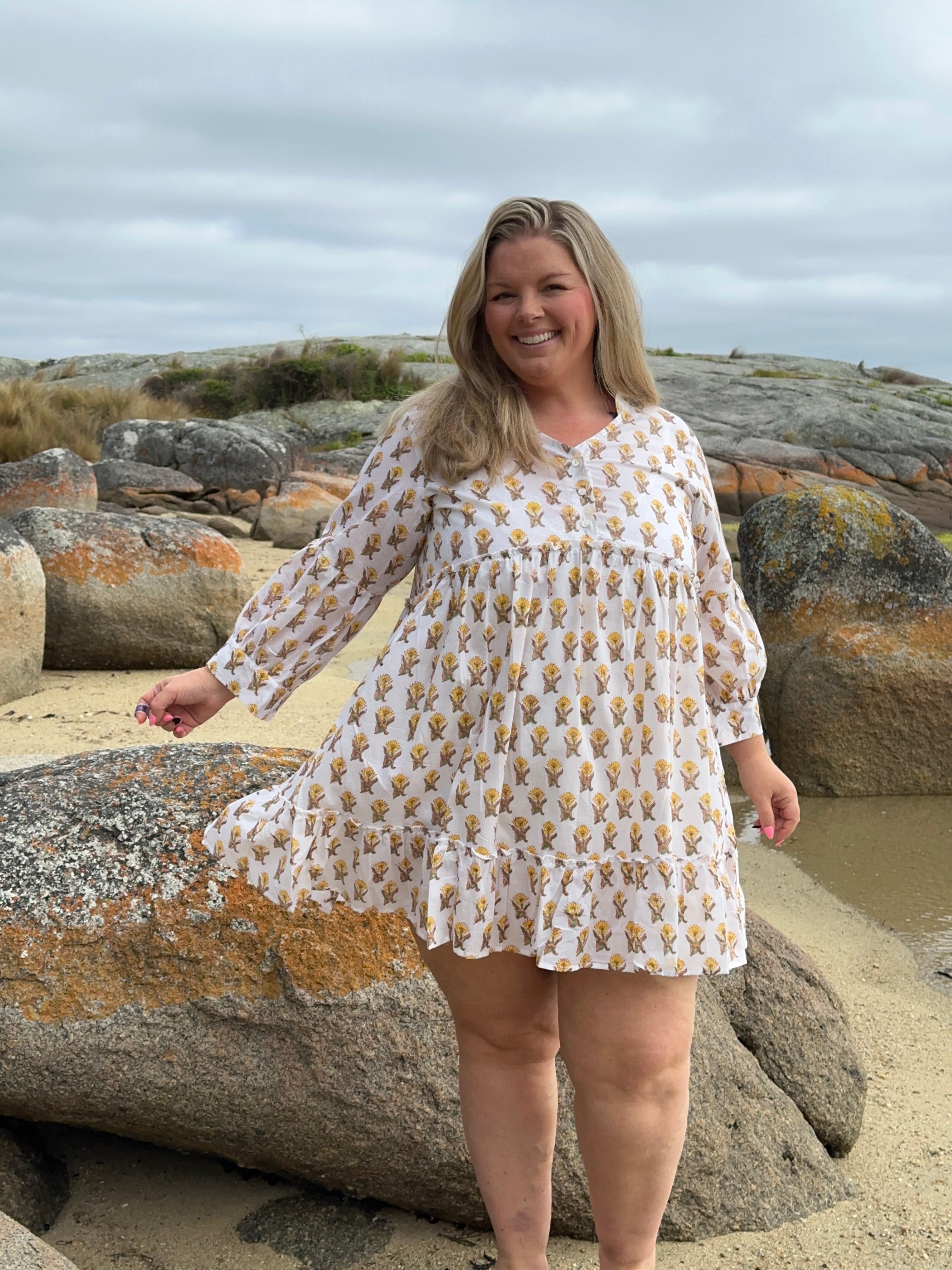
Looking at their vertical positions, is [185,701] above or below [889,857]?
above

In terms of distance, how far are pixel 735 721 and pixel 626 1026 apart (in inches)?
26.3

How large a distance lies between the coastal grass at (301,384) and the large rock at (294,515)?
1122cm

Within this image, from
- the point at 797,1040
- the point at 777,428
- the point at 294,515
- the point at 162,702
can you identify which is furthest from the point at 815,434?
the point at 162,702

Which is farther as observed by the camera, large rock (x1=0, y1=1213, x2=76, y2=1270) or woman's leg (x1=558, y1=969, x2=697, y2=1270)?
woman's leg (x1=558, y1=969, x2=697, y2=1270)

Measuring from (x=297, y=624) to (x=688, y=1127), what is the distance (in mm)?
1411

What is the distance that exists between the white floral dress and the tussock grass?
14.5 metres

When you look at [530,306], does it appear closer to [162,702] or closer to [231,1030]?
[162,702]

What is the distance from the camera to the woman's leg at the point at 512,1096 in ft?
7.14

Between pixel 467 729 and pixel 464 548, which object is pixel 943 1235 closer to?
pixel 467 729

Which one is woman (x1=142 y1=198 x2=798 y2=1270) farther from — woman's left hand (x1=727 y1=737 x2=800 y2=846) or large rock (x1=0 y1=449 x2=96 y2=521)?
large rock (x1=0 y1=449 x2=96 y2=521)

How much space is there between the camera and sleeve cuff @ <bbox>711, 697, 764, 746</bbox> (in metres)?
2.37

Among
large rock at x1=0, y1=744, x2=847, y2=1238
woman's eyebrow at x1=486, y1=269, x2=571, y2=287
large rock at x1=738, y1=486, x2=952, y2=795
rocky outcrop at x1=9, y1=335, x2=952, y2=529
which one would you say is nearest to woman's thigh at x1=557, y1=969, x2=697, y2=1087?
large rock at x1=0, y1=744, x2=847, y2=1238

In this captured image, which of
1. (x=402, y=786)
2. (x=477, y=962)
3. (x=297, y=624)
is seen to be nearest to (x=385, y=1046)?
(x=477, y=962)

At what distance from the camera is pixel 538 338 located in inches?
88.7
